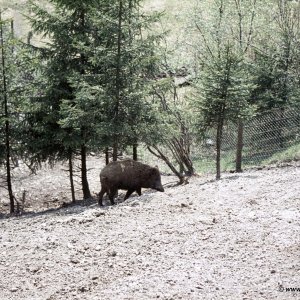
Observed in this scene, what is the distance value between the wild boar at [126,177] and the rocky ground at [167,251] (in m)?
2.38

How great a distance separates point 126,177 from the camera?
13.9 metres

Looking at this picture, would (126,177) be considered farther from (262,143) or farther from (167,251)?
(262,143)

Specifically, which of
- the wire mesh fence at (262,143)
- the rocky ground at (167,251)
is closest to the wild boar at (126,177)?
the rocky ground at (167,251)

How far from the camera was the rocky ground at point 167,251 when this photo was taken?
6.56m

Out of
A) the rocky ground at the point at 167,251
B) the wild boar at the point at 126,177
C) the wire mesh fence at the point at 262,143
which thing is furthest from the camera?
the wire mesh fence at the point at 262,143

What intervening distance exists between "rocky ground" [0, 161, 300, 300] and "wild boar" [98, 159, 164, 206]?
7.81 feet

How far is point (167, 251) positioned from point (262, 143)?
12302 mm

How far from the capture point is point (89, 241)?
8.51 metres

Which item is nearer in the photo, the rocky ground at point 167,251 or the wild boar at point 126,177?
the rocky ground at point 167,251

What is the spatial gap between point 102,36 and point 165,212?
7.24 meters

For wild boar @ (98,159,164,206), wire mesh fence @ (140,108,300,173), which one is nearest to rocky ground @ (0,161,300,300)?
wild boar @ (98,159,164,206)

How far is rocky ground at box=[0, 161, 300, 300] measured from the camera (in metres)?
6.56

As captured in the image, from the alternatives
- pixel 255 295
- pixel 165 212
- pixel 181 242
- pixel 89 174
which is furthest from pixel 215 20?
pixel 255 295

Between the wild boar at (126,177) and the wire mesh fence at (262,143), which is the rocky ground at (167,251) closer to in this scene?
the wild boar at (126,177)
